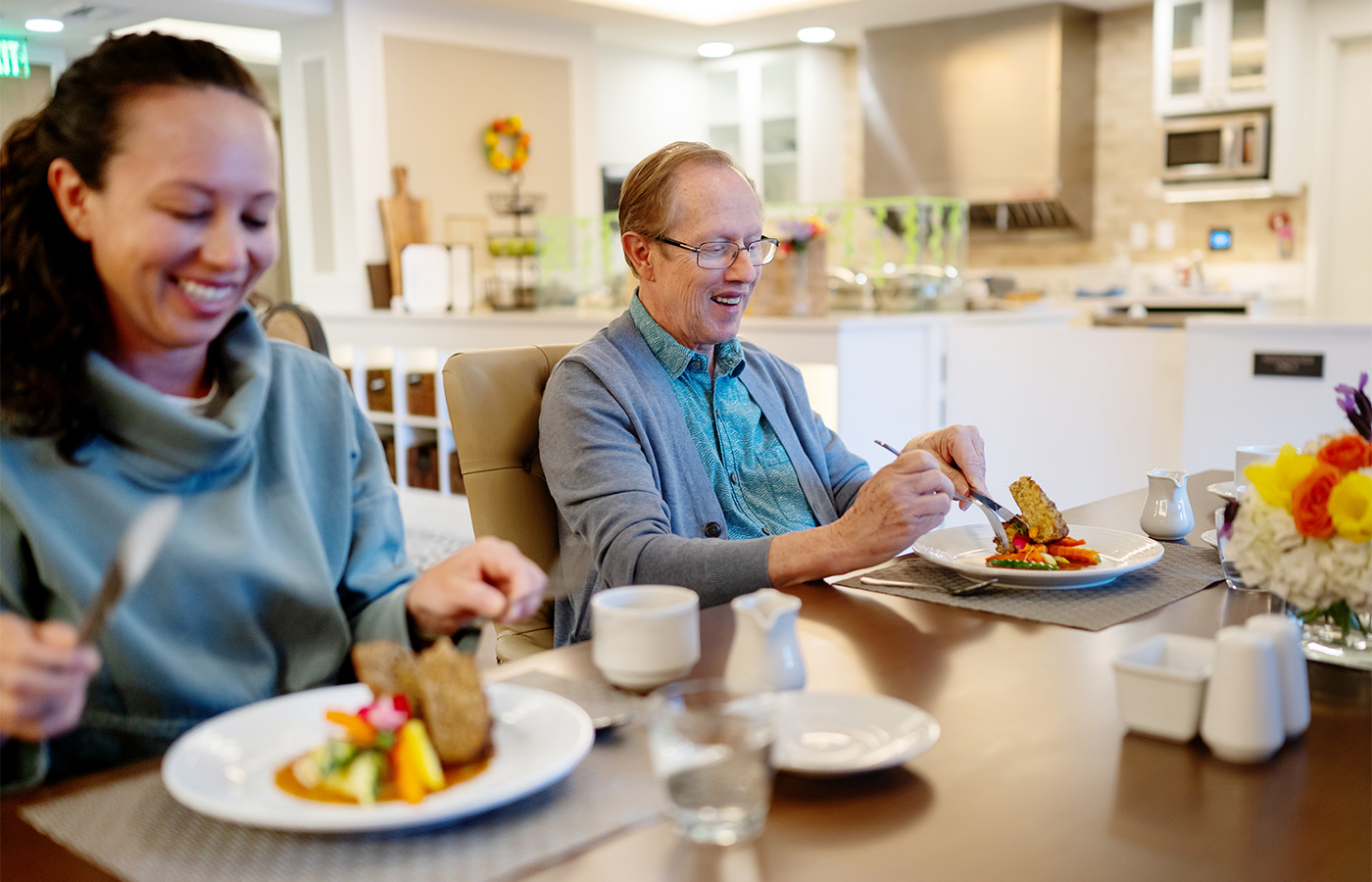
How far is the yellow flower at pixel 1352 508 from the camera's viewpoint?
0.98 metres

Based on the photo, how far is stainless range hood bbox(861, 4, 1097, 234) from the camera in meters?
6.65

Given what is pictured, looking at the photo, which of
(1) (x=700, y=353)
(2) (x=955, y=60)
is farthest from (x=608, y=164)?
(1) (x=700, y=353)

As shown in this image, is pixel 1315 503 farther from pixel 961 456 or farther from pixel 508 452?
pixel 508 452

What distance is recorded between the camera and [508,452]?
1.70 metres

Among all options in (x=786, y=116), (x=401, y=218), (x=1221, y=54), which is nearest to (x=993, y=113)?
(x=1221, y=54)

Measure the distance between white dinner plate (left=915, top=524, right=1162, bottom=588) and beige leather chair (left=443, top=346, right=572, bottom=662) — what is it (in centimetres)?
56

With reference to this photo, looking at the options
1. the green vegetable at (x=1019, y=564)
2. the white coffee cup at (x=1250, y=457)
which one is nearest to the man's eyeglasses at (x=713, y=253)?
the green vegetable at (x=1019, y=564)

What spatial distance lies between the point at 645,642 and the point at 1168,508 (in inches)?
37.6

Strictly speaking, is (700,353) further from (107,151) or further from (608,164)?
(608,164)

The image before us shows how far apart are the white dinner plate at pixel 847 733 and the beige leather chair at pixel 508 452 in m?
0.84

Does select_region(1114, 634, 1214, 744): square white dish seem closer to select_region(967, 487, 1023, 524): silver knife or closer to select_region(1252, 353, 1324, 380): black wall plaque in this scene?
select_region(967, 487, 1023, 524): silver knife

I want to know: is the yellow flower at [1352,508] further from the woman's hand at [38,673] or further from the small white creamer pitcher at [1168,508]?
Result: the woman's hand at [38,673]

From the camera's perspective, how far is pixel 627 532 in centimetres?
148

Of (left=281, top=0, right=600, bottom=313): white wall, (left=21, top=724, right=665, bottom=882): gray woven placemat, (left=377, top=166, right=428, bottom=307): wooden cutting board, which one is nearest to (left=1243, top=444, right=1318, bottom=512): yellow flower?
(left=21, top=724, right=665, bottom=882): gray woven placemat
